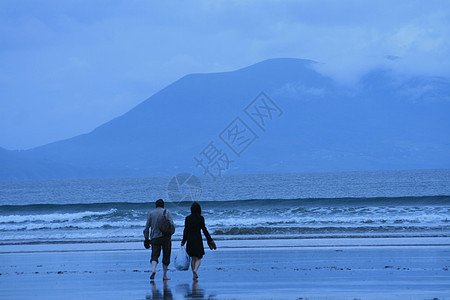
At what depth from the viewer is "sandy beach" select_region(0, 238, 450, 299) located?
10727 mm

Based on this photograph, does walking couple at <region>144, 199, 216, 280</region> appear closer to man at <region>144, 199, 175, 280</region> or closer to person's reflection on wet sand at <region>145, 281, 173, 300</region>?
man at <region>144, 199, 175, 280</region>

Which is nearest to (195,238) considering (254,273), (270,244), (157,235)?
(157,235)

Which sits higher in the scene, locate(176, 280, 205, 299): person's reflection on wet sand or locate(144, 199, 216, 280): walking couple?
locate(144, 199, 216, 280): walking couple

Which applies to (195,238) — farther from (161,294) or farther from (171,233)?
(161,294)

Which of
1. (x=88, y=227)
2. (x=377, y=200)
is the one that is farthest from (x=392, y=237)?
(x=377, y=200)

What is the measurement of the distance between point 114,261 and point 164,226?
376cm

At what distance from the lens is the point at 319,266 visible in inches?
552

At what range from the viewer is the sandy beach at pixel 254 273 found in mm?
10727

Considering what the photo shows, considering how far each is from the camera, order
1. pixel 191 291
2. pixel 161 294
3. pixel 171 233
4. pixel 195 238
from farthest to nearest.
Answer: pixel 171 233 → pixel 195 238 → pixel 191 291 → pixel 161 294

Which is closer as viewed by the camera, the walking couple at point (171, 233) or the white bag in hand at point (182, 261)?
the walking couple at point (171, 233)

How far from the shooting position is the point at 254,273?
1321cm

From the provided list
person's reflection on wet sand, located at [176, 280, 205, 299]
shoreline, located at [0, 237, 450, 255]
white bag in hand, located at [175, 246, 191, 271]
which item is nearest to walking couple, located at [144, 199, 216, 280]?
white bag in hand, located at [175, 246, 191, 271]

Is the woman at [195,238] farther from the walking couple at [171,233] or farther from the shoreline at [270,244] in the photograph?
the shoreline at [270,244]

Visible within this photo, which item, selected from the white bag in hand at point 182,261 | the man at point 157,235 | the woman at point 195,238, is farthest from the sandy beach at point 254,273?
the man at point 157,235
